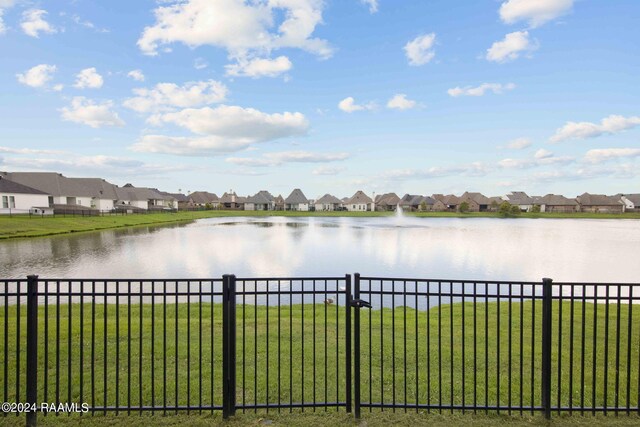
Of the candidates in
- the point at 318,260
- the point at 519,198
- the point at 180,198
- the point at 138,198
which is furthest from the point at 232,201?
the point at 318,260

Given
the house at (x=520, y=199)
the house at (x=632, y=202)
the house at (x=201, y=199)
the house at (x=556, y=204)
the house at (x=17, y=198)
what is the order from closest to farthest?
the house at (x=17, y=198)
the house at (x=632, y=202)
the house at (x=556, y=204)
the house at (x=520, y=199)
the house at (x=201, y=199)

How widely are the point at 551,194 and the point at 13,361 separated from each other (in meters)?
164

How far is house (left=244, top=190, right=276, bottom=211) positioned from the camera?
141 meters

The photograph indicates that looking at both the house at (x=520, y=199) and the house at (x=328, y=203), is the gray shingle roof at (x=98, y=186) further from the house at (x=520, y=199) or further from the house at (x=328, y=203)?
the house at (x=520, y=199)

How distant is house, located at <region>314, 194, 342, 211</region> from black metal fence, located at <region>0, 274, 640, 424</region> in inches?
5391

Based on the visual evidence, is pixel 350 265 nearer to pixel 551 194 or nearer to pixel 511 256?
pixel 511 256

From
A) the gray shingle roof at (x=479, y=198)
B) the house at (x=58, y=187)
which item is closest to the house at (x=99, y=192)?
the house at (x=58, y=187)

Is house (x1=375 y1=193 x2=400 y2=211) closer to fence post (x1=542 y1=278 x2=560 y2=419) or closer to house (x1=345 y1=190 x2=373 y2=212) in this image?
house (x1=345 y1=190 x2=373 y2=212)

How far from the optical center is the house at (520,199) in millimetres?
144375

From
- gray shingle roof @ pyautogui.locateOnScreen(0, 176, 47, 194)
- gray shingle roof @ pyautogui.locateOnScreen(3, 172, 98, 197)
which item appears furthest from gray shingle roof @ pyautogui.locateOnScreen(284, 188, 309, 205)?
gray shingle roof @ pyautogui.locateOnScreen(0, 176, 47, 194)

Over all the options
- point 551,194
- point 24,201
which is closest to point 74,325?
point 24,201

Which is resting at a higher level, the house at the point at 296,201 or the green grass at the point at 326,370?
the house at the point at 296,201

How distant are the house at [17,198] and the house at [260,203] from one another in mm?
79069

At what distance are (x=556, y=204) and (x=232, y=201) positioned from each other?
388 ft
